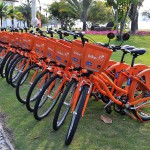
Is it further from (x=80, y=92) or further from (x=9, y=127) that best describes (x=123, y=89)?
(x=9, y=127)

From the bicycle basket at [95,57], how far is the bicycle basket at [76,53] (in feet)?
0.41

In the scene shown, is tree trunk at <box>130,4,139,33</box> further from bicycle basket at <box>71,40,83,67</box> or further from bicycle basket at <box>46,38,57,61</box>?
bicycle basket at <box>71,40,83,67</box>

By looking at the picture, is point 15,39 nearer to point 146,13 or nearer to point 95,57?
point 95,57

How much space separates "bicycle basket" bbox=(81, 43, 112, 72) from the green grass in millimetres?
907

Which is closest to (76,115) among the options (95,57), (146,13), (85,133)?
(85,133)

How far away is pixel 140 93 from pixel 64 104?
1274mm

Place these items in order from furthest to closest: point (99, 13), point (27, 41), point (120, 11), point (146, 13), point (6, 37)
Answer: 1. point (99, 13)
2. point (146, 13)
3. point (120, 11)
4. point (6, 37)
5. point (27, 41)

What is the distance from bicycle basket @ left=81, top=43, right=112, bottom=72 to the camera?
2955mm

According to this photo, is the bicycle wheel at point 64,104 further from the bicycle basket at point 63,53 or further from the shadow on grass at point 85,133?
the bicycle basket at point 63,53

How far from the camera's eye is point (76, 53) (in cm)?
320

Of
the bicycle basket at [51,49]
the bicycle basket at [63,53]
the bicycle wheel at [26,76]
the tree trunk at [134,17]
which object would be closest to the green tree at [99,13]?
the tree trunk at [134,17]

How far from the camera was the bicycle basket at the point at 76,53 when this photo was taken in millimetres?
3154

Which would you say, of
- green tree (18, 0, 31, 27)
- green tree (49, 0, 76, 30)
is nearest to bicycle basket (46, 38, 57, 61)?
green tree (49, 0, 76, 30)

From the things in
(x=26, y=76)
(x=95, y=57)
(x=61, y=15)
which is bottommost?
(x=26, y=76)
